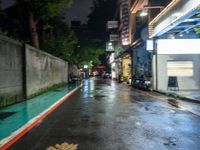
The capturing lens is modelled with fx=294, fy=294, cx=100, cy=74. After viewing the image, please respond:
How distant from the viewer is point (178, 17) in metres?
16.0

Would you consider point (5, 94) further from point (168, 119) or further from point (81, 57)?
point (81, 57)

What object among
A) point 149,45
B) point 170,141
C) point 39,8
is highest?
point 39,8

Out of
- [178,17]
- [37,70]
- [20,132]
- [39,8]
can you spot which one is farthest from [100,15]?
[20,132]

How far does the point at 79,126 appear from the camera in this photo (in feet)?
28.3

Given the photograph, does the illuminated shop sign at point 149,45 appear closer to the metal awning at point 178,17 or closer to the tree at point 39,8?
the metal awning at point 178,17

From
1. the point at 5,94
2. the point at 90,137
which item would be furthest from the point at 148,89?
the point at 90,137

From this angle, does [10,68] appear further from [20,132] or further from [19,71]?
[20,132]

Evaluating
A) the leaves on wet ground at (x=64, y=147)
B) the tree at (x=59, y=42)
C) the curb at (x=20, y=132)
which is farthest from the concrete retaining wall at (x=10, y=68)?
the tree at (x=59, y=42)

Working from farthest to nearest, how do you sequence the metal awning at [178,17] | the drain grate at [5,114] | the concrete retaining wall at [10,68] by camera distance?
the metal awning at [178,17] < the concrete retaining wall at [10,68] < the drain grate at [5,114]

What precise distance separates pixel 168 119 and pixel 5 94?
7611mm

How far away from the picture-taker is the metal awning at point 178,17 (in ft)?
46.9

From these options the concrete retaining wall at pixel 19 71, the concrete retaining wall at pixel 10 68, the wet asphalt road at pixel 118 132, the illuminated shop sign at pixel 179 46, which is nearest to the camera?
the wet asphalt road at pixel 118 132

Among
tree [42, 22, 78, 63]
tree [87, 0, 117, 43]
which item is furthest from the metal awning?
tree [87, 0, 117, 43]

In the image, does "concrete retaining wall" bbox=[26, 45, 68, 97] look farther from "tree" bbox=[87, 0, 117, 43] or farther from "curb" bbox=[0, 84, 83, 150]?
"tree" bbox=[87, 0, 117, 43]
